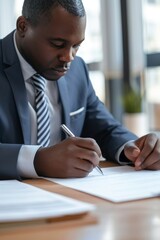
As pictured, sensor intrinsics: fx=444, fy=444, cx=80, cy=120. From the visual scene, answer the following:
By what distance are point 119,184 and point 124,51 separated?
122 inches

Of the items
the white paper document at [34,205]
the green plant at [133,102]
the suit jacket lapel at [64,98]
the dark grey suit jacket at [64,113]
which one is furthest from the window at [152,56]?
the white paper document at [34,205]

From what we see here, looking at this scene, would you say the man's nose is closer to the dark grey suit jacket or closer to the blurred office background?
the dark grey suit jacket

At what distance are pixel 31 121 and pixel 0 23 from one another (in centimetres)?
346

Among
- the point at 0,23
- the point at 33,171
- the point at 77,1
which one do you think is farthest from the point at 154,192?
the point at 0,23

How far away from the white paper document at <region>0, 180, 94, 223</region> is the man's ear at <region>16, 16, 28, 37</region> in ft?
2.40

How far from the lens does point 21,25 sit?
158 centimetres

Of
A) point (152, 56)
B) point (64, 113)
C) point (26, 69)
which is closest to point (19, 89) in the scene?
point (26, 69)

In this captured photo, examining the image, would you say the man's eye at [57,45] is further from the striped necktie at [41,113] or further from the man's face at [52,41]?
the striped necktie at [41,113]

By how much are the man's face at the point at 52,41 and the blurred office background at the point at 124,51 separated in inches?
90.4

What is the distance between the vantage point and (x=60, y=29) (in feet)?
4.77

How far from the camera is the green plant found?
375 cm

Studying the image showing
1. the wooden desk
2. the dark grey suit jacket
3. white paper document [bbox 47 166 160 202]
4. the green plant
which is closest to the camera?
the wooden desk

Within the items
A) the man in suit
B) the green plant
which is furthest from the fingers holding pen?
the green plant

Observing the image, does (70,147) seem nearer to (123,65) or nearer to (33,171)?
(33,171)
